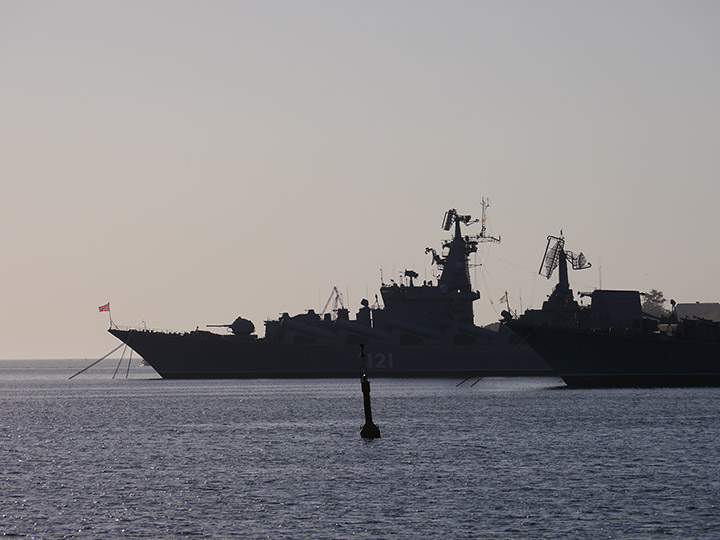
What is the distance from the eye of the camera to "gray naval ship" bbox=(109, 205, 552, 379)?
10744cm

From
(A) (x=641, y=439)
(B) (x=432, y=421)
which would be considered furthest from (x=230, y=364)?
(A) (x=641, y=439)

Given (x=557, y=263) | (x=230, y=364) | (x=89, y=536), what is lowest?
(x=89, y=536)

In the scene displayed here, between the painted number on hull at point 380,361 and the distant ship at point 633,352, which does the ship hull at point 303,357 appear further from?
the distant ship at point 633,352

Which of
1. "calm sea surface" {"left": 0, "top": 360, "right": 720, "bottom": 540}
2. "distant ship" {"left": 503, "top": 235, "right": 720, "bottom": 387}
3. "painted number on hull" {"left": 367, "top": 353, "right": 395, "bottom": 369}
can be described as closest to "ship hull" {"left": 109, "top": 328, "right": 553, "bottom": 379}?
"painted number on hull" {"left": 367, "top": 353, "right": 395, "bottom": 369}

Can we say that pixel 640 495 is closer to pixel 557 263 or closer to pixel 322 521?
pixel 322 521

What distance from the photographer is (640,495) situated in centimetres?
3023

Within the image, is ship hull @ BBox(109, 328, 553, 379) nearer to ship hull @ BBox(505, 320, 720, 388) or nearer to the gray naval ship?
the gray naval ship

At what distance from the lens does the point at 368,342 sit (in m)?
109

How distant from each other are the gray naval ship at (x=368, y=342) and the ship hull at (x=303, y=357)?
0.31 feet

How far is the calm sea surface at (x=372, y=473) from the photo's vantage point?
26562 mm

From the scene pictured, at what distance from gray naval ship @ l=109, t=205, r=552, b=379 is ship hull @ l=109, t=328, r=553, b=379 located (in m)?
0.10

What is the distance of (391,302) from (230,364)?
16945mm

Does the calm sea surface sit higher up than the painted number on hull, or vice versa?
the painted number on hull

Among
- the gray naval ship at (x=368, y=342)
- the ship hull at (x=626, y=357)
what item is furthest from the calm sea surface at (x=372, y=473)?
the gray naval ship at (x=368, y=342)
